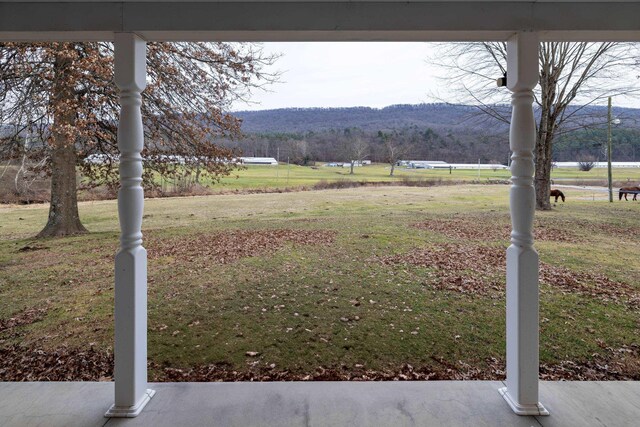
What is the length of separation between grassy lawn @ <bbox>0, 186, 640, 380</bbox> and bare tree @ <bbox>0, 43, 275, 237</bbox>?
0.49 m

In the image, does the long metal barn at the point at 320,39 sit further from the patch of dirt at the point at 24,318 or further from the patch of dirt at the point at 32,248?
the patch of dirt at the point at 32,248

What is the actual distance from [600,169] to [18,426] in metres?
6.22

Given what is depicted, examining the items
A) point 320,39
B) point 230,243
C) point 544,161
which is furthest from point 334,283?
point 544,161

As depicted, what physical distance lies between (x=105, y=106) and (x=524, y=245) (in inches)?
188

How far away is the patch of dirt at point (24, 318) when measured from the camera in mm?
4195

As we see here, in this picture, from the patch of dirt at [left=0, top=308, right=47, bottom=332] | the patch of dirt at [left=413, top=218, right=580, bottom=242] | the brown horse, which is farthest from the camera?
the brown horse

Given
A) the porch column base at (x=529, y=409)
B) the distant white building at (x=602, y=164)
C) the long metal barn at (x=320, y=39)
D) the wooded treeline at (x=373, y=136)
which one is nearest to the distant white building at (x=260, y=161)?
the wooded treeline at (x=373, y=136)

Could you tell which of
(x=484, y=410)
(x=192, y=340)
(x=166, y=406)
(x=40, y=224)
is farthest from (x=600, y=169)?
(x=40, y=224)

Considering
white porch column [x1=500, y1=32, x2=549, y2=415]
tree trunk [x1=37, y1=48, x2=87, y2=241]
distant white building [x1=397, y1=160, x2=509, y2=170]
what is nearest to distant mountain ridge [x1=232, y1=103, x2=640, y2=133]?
distant white building [x1=397, y1=160, x2=509, y2=170]

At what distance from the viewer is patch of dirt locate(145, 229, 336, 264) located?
507cm

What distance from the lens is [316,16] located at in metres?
2.16

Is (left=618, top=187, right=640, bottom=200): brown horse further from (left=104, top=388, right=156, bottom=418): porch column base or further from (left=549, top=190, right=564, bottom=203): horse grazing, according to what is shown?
(left=104, top=388, right=156, bottom=418): porch column base

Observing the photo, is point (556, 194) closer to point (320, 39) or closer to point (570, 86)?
point (570, 86)

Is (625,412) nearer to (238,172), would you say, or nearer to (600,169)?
(600,169)
